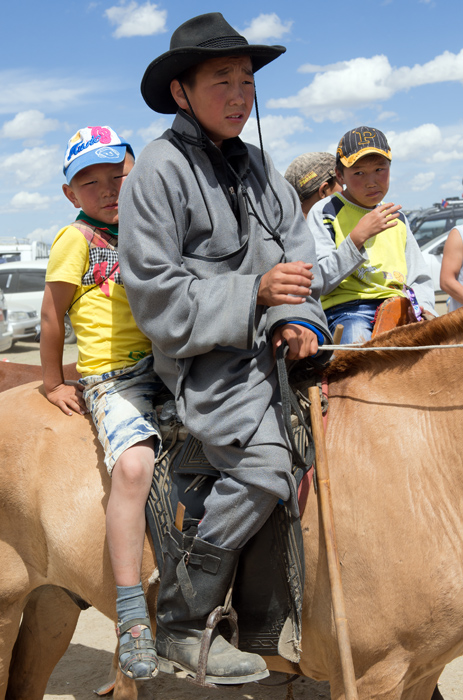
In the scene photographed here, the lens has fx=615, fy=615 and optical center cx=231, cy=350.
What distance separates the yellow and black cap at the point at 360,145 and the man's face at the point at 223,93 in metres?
1.35

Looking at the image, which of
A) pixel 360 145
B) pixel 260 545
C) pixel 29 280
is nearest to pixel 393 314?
pixel 360 145

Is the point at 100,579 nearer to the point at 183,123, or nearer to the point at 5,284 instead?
the point at 183,123

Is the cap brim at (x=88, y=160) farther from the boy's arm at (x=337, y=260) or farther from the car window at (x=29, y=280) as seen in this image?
the car window at (x=29, y=280)

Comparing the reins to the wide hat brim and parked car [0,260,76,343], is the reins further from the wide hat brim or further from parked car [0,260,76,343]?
parked car [0,260,76,343]

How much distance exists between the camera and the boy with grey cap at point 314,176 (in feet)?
16.2

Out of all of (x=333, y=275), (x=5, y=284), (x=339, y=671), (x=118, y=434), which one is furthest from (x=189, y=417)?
(x=5, y=284)

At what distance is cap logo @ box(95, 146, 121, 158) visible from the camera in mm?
3018

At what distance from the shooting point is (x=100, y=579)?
2.70 meters

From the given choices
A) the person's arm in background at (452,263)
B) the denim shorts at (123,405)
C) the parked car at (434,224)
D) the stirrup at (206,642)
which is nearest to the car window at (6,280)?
the parked car at (434,224)

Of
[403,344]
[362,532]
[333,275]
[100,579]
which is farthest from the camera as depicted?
[333,275]

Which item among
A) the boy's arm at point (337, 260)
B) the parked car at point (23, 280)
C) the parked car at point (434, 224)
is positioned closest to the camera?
the boy's arm at point (337, 260)

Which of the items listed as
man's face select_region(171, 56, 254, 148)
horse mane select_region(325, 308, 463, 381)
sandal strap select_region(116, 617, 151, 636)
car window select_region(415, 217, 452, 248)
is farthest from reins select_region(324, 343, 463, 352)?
car window select_region(415, 217, 452, 248)

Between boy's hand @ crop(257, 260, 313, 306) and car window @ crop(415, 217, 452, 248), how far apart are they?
1762 centimetres

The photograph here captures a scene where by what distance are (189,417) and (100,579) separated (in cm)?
92
